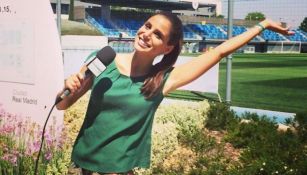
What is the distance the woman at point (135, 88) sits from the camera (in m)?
4.57

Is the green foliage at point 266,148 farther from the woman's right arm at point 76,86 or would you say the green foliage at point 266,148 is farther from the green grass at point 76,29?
the green grass at point 76,29

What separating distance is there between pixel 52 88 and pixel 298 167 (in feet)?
10.7

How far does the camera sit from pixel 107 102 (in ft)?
15.1

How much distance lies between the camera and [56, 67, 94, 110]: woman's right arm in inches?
170

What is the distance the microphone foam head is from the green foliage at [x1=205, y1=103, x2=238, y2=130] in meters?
4.76

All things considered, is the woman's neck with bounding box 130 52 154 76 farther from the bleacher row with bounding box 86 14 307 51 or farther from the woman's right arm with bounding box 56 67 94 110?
the bleacher row with bounding box 86 14 307 51

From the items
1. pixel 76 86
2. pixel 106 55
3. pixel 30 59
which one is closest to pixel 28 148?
pixel 30 59

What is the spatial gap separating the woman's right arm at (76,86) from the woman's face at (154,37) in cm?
56

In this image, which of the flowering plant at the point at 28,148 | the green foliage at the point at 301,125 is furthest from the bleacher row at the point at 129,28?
the green foliage at the point at 301,125

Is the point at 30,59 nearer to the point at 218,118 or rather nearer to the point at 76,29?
the point at 218,118

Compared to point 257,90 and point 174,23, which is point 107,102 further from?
point 257,90

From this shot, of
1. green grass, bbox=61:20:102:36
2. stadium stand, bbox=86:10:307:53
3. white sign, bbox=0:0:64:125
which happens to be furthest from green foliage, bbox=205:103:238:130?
green grass, bbox=61:20:102:36

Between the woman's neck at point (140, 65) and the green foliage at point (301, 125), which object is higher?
the woman's neck at point (140, 65)

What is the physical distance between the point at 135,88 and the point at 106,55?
0.41m
